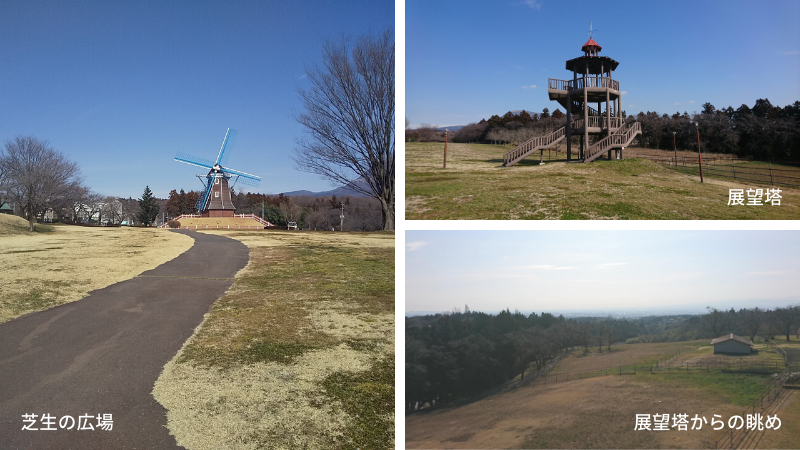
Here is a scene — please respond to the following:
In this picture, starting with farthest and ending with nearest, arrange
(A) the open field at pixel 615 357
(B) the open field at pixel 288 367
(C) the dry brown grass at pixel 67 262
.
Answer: (C) the dry brown grass at pixel 67 262 < (B) the open field at pixel 288 367 < (A) the open field at pixel 615 357

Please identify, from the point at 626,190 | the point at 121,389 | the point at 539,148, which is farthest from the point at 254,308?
the point at 626,190

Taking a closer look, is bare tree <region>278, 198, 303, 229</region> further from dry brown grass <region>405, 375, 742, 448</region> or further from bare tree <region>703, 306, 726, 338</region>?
bare tree <region>703, 306, 726, 338</region>

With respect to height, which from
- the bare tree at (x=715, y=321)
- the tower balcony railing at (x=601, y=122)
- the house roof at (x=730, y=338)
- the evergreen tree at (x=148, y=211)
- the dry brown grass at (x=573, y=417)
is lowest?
the dry brown grass at (x=573, y=417)

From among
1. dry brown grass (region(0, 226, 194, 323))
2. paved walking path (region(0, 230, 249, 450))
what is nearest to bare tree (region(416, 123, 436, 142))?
paved walking path (region(0, 230, 249, 450))

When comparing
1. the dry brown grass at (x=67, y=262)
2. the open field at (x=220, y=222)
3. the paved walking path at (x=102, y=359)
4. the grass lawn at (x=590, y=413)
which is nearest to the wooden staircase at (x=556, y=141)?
the grass lawn at (x=590, y=413)

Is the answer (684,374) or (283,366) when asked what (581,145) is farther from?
Result: (283,366)

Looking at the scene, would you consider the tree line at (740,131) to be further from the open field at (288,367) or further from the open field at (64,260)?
the open field at (64,260)
